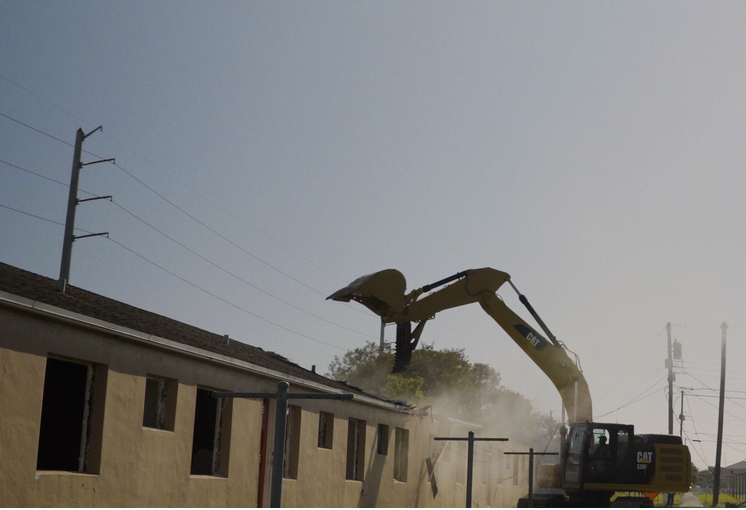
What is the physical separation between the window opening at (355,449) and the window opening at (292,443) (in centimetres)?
369

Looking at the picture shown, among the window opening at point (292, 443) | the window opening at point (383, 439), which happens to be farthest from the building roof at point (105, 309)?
the window opening at point (383, 439)

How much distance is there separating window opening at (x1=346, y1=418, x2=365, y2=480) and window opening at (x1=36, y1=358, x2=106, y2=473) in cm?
1050

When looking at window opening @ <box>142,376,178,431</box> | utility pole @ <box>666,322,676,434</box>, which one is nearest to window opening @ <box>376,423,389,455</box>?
window opening @ <box>142,376,178,431</box>

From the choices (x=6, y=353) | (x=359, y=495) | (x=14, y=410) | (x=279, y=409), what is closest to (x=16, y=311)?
(x=6, y=353)

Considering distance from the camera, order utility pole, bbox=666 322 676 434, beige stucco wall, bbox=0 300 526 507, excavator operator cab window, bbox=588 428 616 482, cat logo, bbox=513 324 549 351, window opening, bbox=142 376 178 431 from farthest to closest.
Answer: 1. utility pole, bbox=666 322 676 434
2. cat logo, bbox=513 324 549 351
3. excavator operator cab window, bbox=588 428 616 482
4. window opening, bbox=142 376 178 431
5. beige stucco wall, bbox=0 300 526 507

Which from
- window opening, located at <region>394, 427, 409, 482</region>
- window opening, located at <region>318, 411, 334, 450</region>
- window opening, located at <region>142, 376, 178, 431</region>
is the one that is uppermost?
window opening, located at <region>142, 376, 178, 431</region>

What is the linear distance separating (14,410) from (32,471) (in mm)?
941

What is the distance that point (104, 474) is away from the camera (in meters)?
12.8

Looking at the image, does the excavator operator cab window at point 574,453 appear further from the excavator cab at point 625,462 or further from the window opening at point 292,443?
the window opening at point 292,443

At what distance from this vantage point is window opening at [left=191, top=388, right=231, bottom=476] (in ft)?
53.8

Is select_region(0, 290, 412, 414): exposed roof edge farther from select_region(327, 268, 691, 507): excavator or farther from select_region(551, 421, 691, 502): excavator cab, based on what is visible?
select_region(551, 421, 691, 502): excavator cab

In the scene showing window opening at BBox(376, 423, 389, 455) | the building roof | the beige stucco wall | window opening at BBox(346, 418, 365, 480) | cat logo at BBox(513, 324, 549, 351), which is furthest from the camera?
window opening at BBox(376, 423, 389, 455)

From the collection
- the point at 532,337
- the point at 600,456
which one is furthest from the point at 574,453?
the point at 532,337

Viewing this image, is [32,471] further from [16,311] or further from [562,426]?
[562,426]
